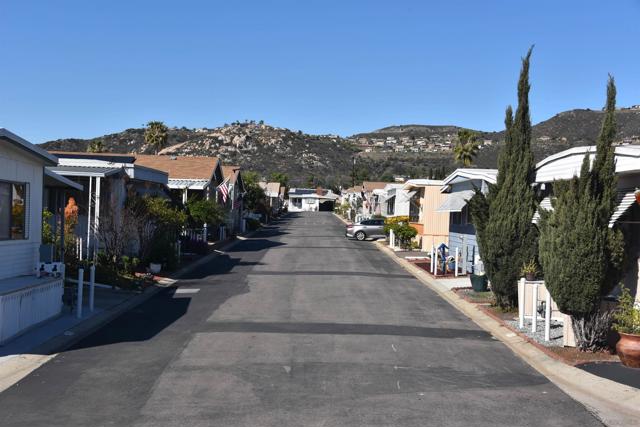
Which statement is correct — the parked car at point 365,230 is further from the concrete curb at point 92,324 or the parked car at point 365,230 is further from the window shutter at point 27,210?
the window shutter at point 27,210

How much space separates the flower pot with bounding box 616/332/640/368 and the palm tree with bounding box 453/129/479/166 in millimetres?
54079

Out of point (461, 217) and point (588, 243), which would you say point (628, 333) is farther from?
point (461, 217)

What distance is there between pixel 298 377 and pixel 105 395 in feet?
8.67

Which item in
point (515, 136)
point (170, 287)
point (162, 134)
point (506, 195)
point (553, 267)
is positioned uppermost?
point (162, 134)

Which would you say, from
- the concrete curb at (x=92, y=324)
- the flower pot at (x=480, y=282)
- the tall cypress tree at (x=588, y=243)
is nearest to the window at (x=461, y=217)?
the flower pot at (x=480, y=282)

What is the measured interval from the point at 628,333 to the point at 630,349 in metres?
0.31

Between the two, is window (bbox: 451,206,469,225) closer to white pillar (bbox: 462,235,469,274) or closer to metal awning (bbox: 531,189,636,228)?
white pillar (bbox: 462,235,469,274)

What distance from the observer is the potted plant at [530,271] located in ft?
51.3

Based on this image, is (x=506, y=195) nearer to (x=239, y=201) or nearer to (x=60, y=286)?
(x=60, y=286)

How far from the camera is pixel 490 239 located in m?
16.4

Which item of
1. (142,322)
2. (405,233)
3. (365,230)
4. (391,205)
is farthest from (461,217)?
(391,205)

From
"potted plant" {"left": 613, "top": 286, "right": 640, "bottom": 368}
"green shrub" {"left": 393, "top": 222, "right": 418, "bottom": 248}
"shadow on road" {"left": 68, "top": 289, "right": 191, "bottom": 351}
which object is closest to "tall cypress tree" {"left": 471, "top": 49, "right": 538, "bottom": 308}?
"potted plant" {"left": 613, "top": 286, "right": 640, "bottom": 368}

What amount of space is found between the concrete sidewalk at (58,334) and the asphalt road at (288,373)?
1.02 ft

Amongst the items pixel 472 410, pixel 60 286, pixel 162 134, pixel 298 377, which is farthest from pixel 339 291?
pixel 162 134
